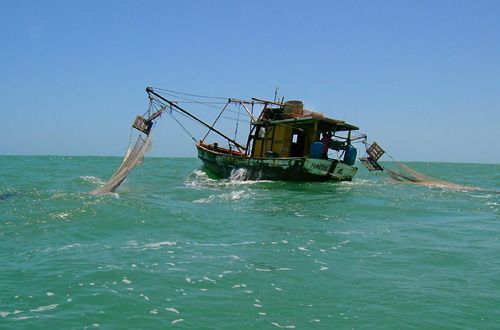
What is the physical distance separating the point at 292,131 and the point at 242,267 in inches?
642

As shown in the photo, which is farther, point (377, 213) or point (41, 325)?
point (377, 213)

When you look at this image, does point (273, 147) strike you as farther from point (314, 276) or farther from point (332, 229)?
point (314, 276)

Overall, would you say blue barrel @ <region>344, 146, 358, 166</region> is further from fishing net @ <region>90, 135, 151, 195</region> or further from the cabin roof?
fishing net @ <region>90, 135, 151, 195</region>

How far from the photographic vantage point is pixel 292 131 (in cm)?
2320

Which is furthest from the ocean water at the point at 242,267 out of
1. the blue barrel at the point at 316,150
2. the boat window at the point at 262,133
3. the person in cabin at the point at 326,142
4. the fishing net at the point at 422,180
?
the boat window at the point at 262,133

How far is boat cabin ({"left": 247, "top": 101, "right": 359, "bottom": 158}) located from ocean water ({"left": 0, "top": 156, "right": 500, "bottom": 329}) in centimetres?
844

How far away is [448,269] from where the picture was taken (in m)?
7.45

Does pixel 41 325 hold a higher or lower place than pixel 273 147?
lower

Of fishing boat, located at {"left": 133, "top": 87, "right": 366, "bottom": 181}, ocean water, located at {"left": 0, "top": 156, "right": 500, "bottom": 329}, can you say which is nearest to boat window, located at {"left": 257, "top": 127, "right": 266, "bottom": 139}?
fishing boat, located at {"left": 133, "top": 87, "right": 366, "bottom": 181}

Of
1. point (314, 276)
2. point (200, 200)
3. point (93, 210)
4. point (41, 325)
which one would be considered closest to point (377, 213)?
point (200, 200)

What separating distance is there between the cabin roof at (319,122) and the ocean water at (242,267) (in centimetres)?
763

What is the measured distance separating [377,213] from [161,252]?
24.3ft

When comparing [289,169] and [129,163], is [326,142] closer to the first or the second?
[289,169]

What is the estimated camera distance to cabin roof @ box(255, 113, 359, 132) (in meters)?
20.8
